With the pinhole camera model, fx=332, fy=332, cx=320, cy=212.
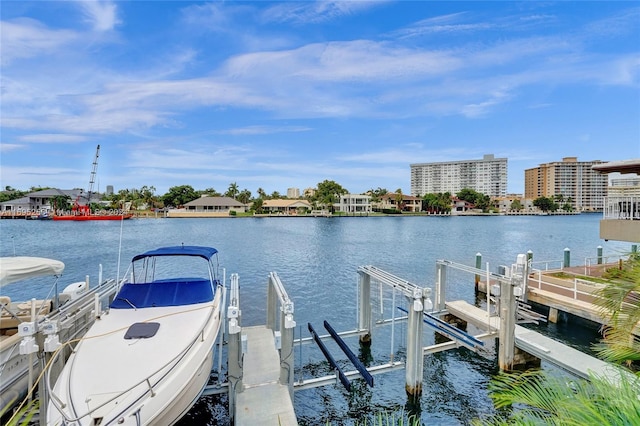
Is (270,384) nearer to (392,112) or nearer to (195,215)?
(392,112)

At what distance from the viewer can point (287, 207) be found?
110 meters

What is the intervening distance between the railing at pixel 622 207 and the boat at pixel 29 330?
20912 millimetres

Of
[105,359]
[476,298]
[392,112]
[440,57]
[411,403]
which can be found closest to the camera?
[105,359]

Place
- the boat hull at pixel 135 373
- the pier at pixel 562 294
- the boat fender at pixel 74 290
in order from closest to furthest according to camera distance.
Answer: the boat hull at pixel 135 373
the boat fender at pixel 74 290
the pier at pixel 562 294

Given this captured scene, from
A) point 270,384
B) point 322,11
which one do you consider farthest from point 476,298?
point 322,11

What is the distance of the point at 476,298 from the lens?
738 inches

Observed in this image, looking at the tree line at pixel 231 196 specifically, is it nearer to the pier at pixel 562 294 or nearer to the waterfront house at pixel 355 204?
the waterfront house at pixel 355 204

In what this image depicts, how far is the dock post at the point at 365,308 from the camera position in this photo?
11.1 meters

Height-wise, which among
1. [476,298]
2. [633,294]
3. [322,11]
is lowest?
[476,298]

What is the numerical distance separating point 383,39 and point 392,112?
32214 mm

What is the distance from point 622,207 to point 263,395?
17914mm

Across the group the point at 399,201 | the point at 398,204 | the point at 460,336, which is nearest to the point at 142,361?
the point at 460,336

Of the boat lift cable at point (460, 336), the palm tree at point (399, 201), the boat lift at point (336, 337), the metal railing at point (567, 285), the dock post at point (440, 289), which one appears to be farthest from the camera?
the palm tree at point (399, 201)

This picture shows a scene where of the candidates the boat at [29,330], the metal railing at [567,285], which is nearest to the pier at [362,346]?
the boat at [29,330]
